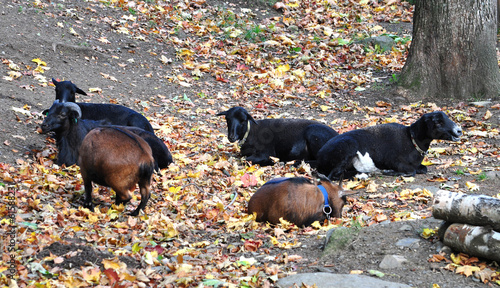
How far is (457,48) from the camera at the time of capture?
13.7 meters

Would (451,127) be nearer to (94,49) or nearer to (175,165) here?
(175,165)

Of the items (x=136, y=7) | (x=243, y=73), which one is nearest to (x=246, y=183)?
(x=243, y=73)

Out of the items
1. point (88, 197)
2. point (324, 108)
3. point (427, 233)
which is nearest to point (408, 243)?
point (427, 233)

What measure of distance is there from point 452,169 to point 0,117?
786 centimetres

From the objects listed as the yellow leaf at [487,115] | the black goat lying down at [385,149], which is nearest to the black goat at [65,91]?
the black goat lying down at [385,149]

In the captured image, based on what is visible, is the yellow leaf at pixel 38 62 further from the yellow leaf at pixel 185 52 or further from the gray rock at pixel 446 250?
the gray rock at pixel 446 250

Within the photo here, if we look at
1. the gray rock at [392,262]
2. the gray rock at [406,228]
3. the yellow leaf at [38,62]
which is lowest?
the yellow leaf at [38,62]

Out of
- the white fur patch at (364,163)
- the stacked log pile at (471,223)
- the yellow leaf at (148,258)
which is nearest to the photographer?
the stacked log pile at (471,223)

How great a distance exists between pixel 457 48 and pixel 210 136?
→ 6192 millimetres

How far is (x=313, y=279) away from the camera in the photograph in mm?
5188

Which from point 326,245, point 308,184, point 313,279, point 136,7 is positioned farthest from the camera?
point 136,7

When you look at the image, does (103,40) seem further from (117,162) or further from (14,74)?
(117,162)

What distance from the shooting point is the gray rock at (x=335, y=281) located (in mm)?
5074

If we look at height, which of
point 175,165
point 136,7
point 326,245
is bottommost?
point 175,165
